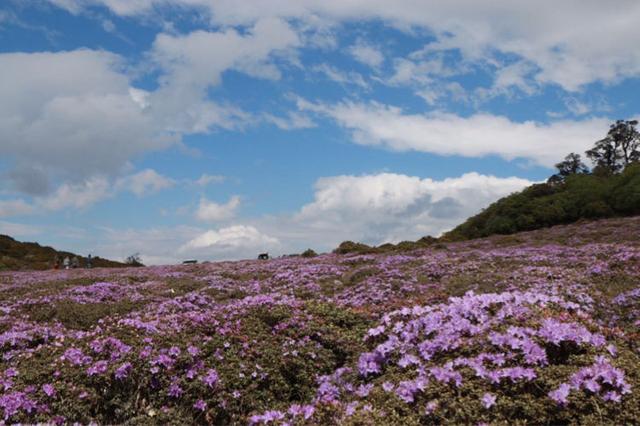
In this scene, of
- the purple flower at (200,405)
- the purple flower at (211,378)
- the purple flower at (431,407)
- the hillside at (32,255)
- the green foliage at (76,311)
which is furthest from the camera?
the hillside at (32,255)

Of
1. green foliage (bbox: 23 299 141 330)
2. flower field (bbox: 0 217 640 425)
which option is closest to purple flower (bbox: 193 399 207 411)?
flower field (bbox: 0 217 640 425)

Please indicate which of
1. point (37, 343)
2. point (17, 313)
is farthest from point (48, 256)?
point (37, 343)

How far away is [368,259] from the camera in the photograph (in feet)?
103

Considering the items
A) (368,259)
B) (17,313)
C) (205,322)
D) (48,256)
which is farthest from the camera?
(48,256)

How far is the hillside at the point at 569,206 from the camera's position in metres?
61.3

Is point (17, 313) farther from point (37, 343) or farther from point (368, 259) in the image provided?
point (368, 259)

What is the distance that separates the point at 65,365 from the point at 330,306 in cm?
492

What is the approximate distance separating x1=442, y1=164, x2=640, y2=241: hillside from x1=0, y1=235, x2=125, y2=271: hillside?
155 ft

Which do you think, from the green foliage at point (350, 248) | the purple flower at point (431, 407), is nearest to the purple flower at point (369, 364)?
the purple flower at point (431, 407)

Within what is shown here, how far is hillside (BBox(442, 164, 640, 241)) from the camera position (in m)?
61.3

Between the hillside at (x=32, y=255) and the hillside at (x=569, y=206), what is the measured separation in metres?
47.3

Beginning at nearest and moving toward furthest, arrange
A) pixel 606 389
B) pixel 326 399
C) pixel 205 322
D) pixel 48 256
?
1. pixel 606 389
2. pixel 326 399
3. pixel 205 322
4. pixel 48 256

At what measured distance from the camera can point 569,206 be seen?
209ft

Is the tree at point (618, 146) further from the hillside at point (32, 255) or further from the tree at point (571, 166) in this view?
the hillside at point (32, 255)
